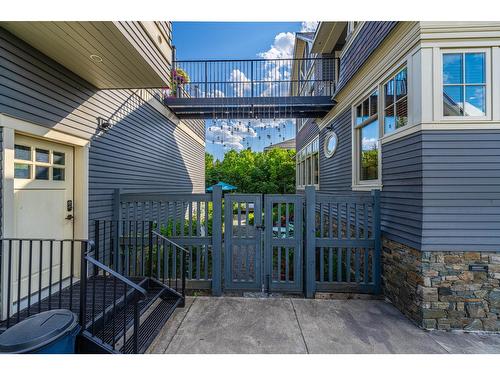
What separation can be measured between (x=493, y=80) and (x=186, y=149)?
8.50 metres

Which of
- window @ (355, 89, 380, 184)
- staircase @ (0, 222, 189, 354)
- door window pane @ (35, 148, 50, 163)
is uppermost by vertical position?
window @ (355, 89, 380, 184)

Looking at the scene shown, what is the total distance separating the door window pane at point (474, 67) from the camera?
2939mm

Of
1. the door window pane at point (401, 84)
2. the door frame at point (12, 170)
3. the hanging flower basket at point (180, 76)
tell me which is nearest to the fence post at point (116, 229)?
the door frame at point (12, 170)

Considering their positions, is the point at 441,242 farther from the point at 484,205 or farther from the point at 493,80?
the point at 493,80

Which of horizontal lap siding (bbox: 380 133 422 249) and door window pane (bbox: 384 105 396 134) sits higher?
door window pane (bbox: 384 105 396 134)

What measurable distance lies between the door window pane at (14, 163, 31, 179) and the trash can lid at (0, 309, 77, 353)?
1.85 metres

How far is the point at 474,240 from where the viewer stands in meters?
2.89

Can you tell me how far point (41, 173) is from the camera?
3184 mm

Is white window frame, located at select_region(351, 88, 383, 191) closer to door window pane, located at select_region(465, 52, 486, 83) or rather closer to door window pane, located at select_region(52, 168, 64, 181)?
door window pane, located at select_region(465, 52, 486, 83)

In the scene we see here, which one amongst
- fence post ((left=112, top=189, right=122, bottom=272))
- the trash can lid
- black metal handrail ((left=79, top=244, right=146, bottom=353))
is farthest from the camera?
fence post ((left=112, top=189, right=122, bottom=272))

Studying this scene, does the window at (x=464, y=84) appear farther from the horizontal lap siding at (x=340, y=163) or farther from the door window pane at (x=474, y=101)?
the horizontal lap siding at (x=340, y=163)

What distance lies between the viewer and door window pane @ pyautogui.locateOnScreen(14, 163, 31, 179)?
2818mm

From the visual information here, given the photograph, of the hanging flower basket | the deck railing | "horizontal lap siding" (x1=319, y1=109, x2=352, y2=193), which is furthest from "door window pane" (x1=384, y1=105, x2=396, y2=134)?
the hanging flower basket

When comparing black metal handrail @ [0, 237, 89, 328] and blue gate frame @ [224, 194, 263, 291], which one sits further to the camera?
Result: blue gate frame @ [224, 194, 263, 291]
